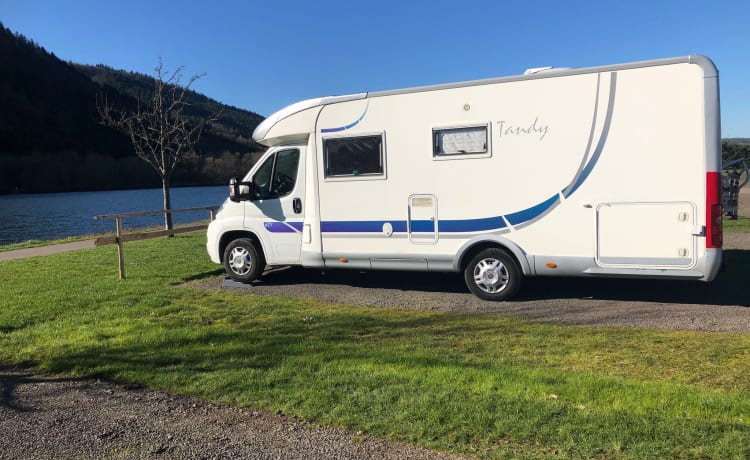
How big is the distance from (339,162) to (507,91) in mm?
2446

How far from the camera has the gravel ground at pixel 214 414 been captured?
11.1 ft

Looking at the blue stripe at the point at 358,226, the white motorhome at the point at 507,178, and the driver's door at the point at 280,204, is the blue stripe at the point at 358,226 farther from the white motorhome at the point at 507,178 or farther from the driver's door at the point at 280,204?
the driver's door at the point at 280,204

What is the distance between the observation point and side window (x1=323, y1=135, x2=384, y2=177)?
306 inches

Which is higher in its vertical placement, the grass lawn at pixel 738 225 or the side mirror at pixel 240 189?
the side mirror at pixel 240 189

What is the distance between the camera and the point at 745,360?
15.6 ft

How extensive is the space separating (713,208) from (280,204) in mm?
5625

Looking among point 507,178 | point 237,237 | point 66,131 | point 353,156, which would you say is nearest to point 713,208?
point 507,178

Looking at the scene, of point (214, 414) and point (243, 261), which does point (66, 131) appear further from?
point (214, 414)

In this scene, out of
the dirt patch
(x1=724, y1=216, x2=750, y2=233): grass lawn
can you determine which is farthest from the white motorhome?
(x1=724, y1=216, x2=750, y2=233): grass lawn

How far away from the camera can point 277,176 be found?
8.68 m

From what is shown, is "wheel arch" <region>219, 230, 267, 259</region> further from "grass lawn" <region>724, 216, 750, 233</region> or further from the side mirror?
"grass lawn" <region>724, 216, 750, 233</region>

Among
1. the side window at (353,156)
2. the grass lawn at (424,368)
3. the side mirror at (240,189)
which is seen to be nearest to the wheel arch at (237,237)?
the side mirror at (240,189)

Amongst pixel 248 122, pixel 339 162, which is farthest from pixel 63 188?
pixel 339 162

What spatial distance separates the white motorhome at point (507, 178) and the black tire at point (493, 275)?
2cm
